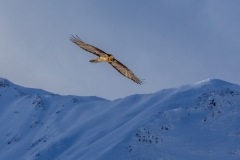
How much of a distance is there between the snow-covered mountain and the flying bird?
44.3ft

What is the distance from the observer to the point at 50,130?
118ft

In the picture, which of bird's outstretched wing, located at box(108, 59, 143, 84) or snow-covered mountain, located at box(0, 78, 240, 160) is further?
snow-covered mountain, located at box(0, 78, 240, 160)

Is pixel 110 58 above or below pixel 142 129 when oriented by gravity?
above

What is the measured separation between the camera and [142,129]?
23.3m

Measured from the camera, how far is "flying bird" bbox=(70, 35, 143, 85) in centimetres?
678

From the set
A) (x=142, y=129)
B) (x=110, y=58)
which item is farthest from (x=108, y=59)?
(x=142, y=129)

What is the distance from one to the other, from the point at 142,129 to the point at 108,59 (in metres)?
16.8

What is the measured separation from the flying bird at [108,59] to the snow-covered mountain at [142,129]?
44.3 ft

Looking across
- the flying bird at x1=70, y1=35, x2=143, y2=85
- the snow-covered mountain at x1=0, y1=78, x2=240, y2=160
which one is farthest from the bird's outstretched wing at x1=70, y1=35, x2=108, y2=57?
the snow-covered mountain at x1=0, y1=78, x2=240, y2=160

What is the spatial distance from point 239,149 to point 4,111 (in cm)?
3515

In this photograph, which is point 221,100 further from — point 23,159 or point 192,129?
point 23,159

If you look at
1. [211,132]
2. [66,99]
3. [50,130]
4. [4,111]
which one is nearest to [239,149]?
[211,132]

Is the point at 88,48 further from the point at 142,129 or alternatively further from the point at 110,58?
the point at 142,129

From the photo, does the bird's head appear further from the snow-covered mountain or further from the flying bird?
the snow-covered mountain
